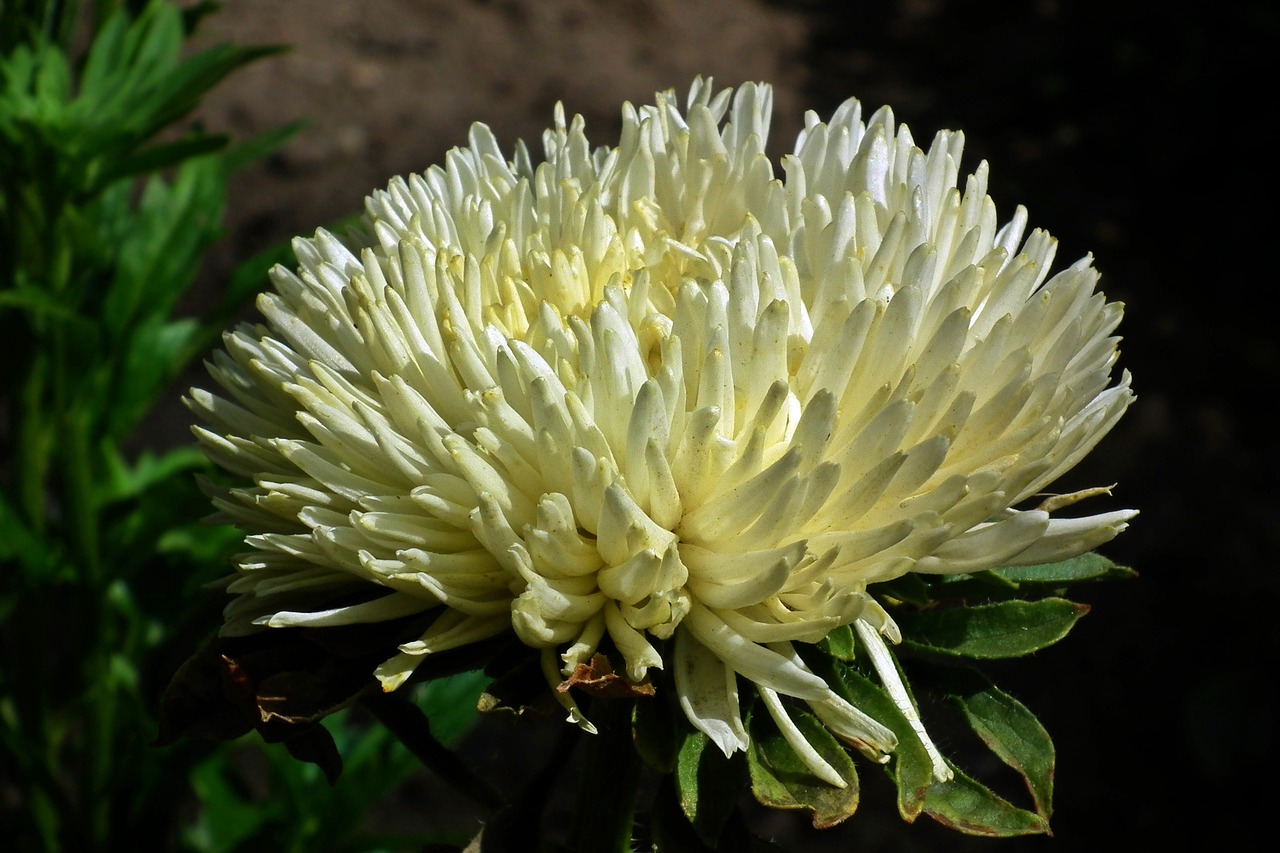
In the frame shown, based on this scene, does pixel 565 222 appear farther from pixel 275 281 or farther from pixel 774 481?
pixel 774 481

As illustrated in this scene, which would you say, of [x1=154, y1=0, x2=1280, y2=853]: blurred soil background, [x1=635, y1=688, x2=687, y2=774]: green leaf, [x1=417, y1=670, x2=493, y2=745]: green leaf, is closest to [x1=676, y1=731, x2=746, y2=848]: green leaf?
[x1=635, y1=688, x2=687, y2=774]: green leaf

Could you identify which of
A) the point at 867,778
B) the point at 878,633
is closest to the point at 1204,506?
the point at 867,778

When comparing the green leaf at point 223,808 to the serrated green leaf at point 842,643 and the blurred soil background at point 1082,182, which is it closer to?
the blurred soil background at point 1082,182

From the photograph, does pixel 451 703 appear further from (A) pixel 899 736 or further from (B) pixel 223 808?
(A) pixel 899 736

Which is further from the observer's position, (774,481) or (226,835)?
(226,835)

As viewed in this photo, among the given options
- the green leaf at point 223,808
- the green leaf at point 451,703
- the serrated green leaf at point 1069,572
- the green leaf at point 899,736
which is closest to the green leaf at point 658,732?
the green leaf at point 899,736
